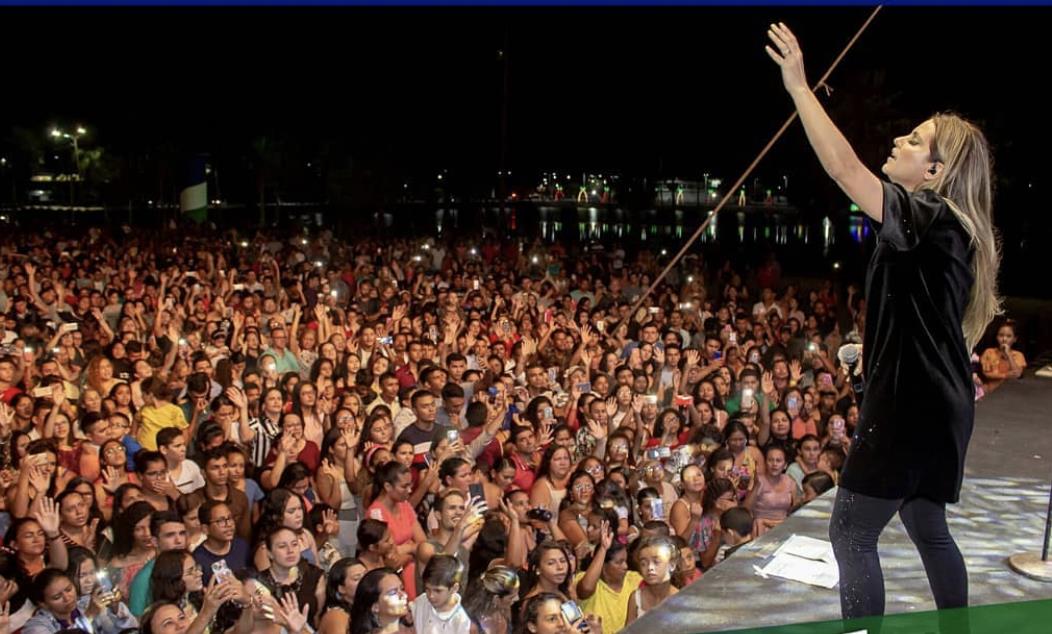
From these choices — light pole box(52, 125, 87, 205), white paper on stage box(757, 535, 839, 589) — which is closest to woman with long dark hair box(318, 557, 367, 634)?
white paper on stage box(757, 535, 839, 589)

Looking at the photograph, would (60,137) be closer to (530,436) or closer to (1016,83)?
(1016,83)

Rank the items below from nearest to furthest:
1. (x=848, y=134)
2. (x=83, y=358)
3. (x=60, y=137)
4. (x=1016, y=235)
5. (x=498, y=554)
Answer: (x=498, y=554) → (x=83, y=358) → (x=848, y=134) → (x=1016, y=235) → (x=60, y=137)

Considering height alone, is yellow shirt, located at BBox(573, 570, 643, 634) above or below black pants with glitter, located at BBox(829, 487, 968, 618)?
below

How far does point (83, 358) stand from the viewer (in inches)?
287

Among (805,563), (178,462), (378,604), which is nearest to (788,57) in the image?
(805,563)

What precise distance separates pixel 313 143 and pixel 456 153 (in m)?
8.83

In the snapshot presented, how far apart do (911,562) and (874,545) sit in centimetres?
105

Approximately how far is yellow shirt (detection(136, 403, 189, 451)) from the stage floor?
12.7ft

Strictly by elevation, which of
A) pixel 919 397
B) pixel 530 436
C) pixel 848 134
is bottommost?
pixel 530 436

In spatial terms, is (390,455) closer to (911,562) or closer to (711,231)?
(911,562)

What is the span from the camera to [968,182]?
217 cm

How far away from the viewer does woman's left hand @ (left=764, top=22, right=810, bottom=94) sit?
2012 millimetres

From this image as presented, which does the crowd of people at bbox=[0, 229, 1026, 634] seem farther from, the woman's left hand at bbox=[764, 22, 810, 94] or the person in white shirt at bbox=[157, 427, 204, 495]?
the woman's left hand at bbox=[764, 22, 810, 94]

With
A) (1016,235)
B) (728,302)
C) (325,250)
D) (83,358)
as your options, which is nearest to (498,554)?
(83,358)
